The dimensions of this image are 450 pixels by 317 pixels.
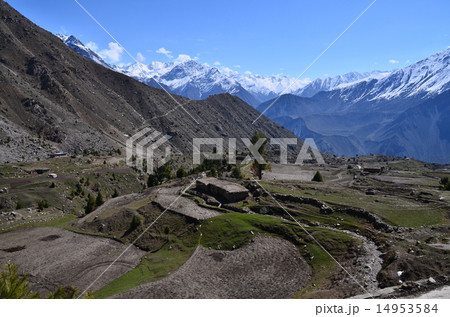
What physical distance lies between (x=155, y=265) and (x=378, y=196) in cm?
3987

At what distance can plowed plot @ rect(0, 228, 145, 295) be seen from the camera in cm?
3419

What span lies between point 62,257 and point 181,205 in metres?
18.1

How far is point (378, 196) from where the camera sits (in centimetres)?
5525

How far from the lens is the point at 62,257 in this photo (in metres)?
39.4

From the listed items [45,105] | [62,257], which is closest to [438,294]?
[62,257]

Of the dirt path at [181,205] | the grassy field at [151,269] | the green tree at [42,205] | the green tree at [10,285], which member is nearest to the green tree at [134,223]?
the dirt path at [181,205]

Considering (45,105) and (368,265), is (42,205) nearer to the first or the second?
(368,265)

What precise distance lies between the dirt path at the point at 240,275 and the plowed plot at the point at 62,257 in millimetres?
7331

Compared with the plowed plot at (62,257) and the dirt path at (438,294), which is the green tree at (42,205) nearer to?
the plowed plot at (62,257)

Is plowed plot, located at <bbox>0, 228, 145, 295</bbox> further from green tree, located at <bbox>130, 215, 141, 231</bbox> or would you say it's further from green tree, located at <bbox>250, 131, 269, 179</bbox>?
green tree, located at <bbox>250, 131, 269, 179</bbox>

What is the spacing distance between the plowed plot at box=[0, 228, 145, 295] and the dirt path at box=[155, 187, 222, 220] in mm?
9377

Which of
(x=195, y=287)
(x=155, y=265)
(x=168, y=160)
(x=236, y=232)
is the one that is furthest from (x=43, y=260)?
(x=168, y=160)

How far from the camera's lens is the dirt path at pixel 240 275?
95.4ft

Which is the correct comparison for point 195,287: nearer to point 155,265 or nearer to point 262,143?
point 155,265
